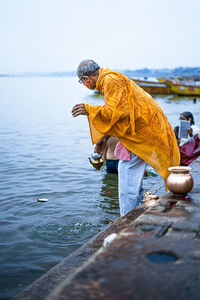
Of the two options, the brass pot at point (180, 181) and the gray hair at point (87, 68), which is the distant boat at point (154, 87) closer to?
the gray hair at point (87, 68)

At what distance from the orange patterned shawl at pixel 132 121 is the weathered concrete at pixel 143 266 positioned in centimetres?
82

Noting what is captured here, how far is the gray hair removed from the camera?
11.8 ft

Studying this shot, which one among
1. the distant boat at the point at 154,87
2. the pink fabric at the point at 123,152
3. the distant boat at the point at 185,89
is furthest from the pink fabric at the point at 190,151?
the distant boat at the point at 185,89

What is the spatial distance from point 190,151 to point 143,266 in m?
5.19

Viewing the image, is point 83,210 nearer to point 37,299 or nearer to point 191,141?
point 191,141

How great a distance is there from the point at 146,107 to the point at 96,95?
42841mm

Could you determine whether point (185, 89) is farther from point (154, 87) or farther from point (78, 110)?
point (78, 110)

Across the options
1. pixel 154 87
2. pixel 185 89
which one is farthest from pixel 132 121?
pixel 185 89

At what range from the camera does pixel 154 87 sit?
127ft

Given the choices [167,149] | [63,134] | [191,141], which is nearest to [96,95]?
[63,134]

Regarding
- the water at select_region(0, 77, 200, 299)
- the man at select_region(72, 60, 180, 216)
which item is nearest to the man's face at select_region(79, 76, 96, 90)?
the man at select_region(72, 60, 180, 216)

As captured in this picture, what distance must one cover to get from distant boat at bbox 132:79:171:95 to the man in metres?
32.3

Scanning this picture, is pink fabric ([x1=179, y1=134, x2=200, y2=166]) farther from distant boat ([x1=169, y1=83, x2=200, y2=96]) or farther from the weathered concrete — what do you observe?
distant boat ([x1=169, y1=83, x2=200, y2=96])

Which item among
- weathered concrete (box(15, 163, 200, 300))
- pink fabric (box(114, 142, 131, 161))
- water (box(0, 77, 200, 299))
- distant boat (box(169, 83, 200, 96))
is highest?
pink fabric (box(114, 142, 131, 161))
